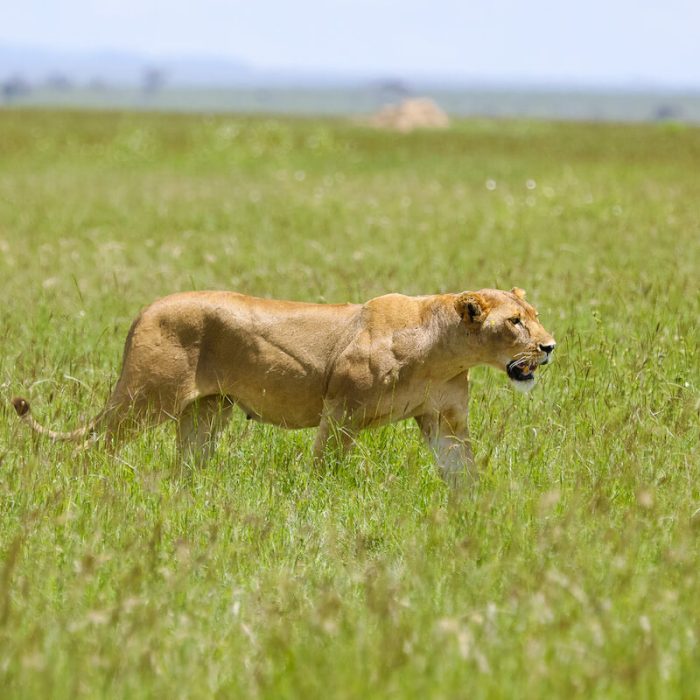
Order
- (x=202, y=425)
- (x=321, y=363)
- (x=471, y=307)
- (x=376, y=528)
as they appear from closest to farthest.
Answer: (x=376, y=528) → (x=471, y=307) → (x=321, y=363) → (x=202, y=425)

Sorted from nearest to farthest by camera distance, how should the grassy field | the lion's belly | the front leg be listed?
the grassy field < the front leg < the lion's belly

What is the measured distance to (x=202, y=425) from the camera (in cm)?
609

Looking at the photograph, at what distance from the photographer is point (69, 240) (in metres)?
14.0

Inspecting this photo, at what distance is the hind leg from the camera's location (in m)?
5.89

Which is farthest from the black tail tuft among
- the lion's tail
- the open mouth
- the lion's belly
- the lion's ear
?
the open mouth

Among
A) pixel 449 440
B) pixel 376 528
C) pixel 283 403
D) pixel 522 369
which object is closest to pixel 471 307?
pixel 522 369

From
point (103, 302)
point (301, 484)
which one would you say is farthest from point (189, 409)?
point (103, 302)

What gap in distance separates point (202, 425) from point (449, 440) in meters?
1.28

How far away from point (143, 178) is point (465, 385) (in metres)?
22.2

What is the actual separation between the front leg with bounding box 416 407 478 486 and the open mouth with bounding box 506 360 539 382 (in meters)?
0.29

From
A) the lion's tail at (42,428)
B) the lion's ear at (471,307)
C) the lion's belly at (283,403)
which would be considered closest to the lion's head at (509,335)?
the lion's ear at (471,307)

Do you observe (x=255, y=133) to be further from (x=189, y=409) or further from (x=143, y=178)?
(x=189, y=409)

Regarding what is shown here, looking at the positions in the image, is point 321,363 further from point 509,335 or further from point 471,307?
point 509,335

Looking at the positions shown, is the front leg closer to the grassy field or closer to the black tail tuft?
the grassy field
